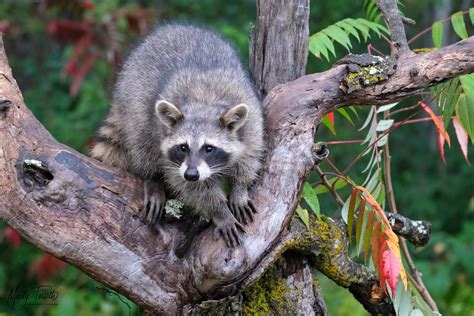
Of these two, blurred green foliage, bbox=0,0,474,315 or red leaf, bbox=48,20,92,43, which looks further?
blurred green foliage, bbox=0,0,474,315

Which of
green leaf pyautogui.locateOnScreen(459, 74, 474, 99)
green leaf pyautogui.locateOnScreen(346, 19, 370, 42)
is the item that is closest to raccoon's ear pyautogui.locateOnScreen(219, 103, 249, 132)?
green leaf pyautogui.locateOnScreen(346, 19, 370, 42)

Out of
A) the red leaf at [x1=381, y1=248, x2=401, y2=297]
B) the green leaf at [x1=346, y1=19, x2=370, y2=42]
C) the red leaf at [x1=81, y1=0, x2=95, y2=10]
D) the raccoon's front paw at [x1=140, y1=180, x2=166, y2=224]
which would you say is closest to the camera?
the red leaf at [x1=381, y1=248, x2=401, y2=297]

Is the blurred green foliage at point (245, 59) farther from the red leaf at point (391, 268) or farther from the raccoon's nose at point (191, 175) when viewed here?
the red leaf at point (391, 268)

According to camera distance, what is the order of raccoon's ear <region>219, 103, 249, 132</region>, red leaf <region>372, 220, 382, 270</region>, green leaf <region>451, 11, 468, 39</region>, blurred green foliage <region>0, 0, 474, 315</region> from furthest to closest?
blurred green foliage <region>0, 0, 474, 315</region>, green leaf <region>451, 11, 468, 39</region>, raccoon's ear <region>219, 103, 249, 132</region>, red leaf <region>372, 220, 382, 270</region>

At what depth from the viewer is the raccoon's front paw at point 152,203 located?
Result: 378 centimetres

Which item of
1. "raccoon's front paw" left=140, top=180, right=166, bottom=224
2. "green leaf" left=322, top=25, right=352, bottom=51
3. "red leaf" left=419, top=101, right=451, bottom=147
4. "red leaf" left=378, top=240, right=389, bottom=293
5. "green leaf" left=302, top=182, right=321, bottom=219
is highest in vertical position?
"green leaf" left=322, top=25, right=352, bottom=51

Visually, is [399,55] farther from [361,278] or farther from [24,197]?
[24,197]

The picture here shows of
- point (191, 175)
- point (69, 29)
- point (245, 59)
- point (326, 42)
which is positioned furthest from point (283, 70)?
point (69, 29)

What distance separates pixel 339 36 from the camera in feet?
13.5

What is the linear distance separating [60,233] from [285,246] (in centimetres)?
115

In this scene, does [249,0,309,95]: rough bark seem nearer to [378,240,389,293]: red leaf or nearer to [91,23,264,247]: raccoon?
[91,23,264,247]: raccoon

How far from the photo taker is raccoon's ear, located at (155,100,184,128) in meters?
3.90

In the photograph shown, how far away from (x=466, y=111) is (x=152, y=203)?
1.75 metres

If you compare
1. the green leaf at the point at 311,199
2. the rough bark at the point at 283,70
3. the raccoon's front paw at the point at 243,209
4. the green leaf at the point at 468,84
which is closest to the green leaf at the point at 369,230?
the green leaf at the point at 311,199
